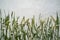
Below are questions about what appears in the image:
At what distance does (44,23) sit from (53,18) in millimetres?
144

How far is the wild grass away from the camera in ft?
5.03

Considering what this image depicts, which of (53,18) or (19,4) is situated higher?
(19,4)

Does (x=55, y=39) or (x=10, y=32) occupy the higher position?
(x=10, y=32)

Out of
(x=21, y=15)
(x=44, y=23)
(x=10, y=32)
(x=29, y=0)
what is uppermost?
(x=29, y=0)

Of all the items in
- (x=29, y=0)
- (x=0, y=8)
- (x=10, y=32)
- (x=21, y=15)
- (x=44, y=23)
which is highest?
(x=29, y=0)

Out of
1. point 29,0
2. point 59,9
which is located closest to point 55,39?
point 59,9

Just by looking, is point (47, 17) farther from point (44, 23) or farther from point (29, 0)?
point (29, 0)

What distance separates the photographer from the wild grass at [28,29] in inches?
60.4

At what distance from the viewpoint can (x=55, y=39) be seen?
1.53m

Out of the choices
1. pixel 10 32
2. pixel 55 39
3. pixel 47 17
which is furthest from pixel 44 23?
pixel 10 32

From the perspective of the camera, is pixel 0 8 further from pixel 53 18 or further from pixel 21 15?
pixel 53 18

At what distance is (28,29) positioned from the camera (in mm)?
1550

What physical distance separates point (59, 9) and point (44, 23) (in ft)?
0.95

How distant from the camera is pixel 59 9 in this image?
5.04 feet
